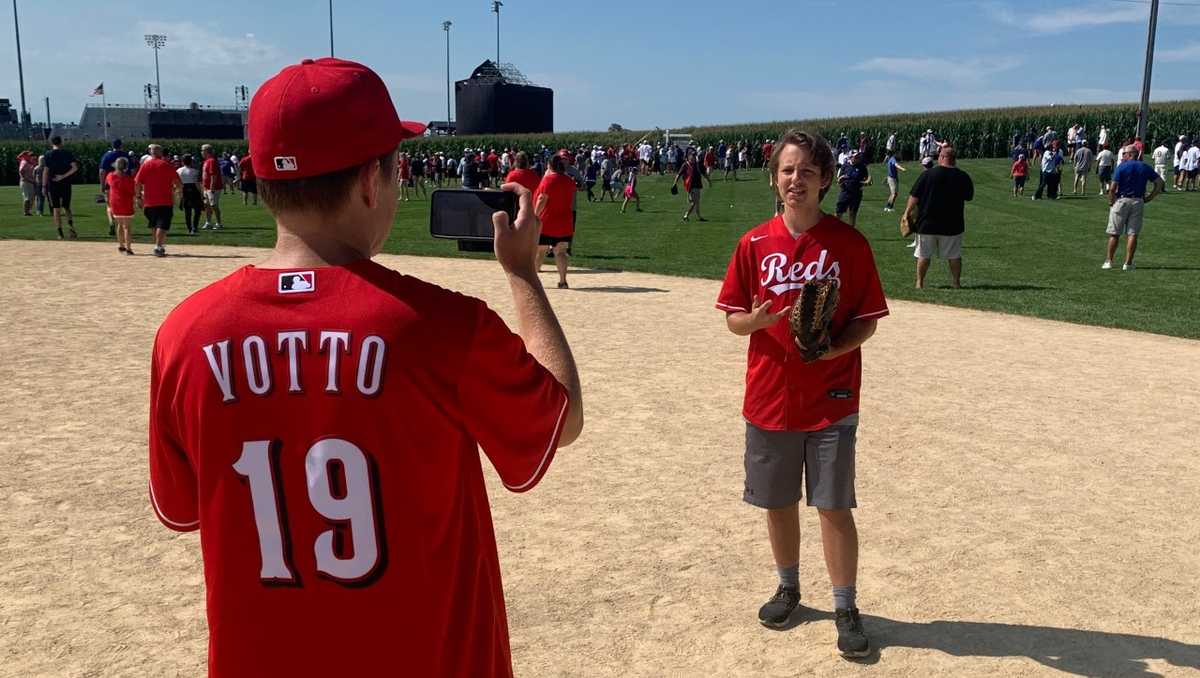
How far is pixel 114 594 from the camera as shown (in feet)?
14.7

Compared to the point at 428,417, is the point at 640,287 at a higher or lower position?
lower

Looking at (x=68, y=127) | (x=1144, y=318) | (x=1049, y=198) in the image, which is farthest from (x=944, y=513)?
(x=68, y=127)

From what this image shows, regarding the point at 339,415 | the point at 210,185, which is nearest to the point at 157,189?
the point at 210,185

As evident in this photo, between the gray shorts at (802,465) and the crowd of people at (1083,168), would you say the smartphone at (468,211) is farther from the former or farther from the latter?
the crowd of people at (1083,168)

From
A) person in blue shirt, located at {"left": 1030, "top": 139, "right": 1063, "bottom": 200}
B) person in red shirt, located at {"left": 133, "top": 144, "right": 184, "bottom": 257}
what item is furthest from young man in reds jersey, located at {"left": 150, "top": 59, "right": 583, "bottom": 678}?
person in blue shirt, located at {"left": 1030, "top": 139, "right": 1063, "bottom": 200}

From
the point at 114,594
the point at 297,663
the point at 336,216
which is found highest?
the point at 336,216

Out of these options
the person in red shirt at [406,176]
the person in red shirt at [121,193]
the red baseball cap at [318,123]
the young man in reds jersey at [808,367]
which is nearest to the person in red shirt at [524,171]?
the person in red shirt at [121,193]

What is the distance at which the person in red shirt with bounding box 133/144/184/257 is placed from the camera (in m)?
17.1

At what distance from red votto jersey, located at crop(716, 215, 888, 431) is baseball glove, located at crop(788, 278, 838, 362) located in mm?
114

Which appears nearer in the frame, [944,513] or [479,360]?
[479,360]

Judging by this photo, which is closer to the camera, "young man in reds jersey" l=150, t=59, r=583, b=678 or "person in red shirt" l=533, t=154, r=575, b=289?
"young man in reds jersey" l=150, t=59, r=583, b=678

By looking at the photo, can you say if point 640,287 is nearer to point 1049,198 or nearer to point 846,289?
point 846,289

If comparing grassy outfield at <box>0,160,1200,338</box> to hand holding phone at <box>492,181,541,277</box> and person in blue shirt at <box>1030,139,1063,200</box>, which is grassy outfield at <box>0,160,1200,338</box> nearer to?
person in blue shirt at <box>1030,139,1063,200</box>

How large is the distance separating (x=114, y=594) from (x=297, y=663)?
131 inches
